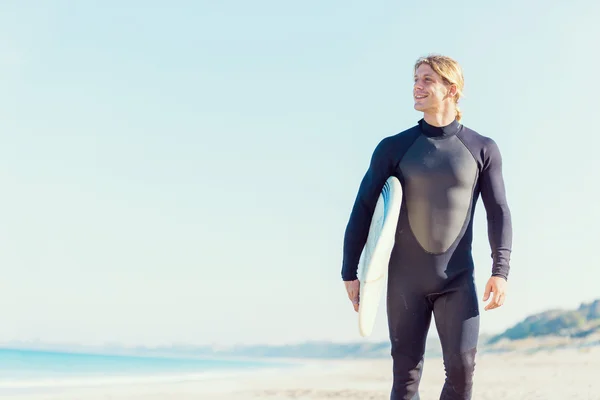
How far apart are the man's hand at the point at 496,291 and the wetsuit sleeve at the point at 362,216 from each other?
2.03 feet

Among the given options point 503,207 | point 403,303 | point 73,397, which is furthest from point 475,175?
point 73,397

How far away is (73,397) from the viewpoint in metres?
11.7

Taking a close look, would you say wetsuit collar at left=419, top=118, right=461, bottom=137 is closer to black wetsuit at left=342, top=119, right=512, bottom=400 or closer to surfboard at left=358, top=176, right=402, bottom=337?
black wetsuit at left=342, top=119, right=512, bottom=400

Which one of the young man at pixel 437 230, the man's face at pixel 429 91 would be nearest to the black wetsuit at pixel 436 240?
the young man at pixel 437 230

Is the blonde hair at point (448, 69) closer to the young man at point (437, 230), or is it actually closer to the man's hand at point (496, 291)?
the young man at point (437, 230)

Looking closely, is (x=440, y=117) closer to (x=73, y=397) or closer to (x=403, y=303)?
(x=403, y=303)

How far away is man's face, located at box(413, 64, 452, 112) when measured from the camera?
12.2ft

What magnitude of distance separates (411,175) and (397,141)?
8.1 inches

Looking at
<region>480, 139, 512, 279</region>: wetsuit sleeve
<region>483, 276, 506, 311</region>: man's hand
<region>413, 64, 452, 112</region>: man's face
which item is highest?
<region>413, 64, 452, 112</region>: man's face

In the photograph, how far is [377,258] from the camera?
140 inches

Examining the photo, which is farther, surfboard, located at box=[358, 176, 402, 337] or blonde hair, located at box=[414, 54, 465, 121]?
blonde hair, located at box=[414, 54, 465, 121]

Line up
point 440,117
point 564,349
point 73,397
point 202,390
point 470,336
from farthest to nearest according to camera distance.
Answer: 1. point 564,349
2. point 202,390
3. point 73,397
4. point 440,117
5. point 470,336

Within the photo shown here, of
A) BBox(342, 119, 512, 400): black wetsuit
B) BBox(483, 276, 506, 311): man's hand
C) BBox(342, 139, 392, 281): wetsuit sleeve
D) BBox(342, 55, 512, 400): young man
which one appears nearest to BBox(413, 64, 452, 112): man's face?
BBox(342, 55, 512, 400): young man

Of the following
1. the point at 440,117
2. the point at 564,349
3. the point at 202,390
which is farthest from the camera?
the point at 564,349
